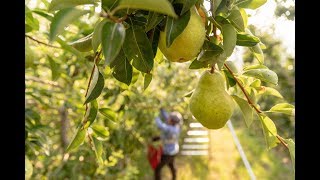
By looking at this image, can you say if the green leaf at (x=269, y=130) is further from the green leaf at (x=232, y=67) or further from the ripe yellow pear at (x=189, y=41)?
the ripe yellow pear at (x=189, y=41)

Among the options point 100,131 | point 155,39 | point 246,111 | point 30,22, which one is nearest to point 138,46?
point 155,39

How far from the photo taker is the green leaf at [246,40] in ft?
1.96

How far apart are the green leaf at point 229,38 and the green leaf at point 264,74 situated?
5.5 inches

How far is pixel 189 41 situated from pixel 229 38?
0.06 meters

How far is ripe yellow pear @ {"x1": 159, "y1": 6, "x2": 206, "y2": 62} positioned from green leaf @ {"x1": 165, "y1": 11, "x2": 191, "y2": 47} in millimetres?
30

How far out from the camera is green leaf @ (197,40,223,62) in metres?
0.54

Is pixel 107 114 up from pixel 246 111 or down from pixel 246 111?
down

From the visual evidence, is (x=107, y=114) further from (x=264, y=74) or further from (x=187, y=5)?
(x=187, y=5)

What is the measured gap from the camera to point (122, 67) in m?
0.58

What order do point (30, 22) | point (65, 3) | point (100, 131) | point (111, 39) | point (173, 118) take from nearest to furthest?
point (111, 39)
point (65, 3)
point (100, 131)
point (30, 22)
point (173, 118)

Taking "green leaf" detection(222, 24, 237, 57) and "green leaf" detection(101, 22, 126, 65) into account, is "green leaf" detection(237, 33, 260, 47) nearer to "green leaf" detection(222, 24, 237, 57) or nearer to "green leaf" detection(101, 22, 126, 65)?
"green leaf" detection(222, 24, 237, 57)

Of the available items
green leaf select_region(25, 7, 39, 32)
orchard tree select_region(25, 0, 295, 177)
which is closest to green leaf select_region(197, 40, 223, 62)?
orchard tree select_region(25, 0, 295, 177)

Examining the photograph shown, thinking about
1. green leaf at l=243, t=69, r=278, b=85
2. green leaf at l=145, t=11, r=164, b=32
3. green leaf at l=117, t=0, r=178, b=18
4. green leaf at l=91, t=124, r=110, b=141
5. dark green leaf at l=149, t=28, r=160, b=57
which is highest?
green leaf at l=117, t=0, r=178, b=18
